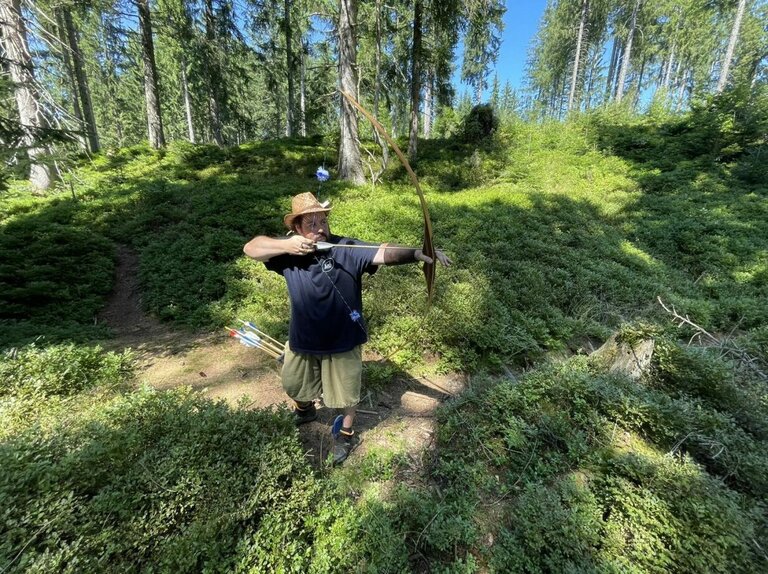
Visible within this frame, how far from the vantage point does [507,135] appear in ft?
53.5

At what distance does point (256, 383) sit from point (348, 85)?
8.98m

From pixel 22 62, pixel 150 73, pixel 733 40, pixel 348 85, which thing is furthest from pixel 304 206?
pixel 733 40

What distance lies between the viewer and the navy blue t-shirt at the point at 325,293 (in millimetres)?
2760

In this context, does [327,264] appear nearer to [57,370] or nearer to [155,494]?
[155,494]

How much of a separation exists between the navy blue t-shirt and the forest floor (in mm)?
801

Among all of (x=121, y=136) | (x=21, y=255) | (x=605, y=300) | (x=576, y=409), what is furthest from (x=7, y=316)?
(x=121, y=136)

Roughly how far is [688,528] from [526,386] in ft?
5.07

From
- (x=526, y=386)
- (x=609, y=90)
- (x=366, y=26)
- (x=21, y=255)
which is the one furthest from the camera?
(x=609, y=90)

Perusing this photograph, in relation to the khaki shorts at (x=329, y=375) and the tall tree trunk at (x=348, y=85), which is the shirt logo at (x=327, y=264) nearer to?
the khaki shorts at (x=329, y=375)

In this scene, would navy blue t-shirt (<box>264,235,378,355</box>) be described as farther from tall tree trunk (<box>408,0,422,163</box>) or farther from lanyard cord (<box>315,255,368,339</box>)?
tall tree trunk (<box>408,0,422,163</box>)

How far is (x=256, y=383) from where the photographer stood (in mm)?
4242

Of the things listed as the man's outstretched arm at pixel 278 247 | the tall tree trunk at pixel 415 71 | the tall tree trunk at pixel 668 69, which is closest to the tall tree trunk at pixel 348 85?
the tall tree trunk at pixel 415 71

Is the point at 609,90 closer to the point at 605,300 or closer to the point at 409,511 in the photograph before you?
the point at 605,300

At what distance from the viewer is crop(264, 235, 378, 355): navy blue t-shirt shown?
276 cm
